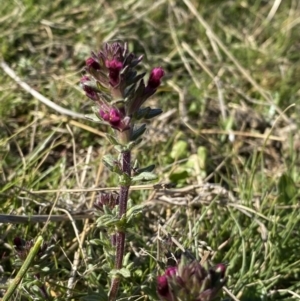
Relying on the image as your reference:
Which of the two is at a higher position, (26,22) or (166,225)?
(26,22)

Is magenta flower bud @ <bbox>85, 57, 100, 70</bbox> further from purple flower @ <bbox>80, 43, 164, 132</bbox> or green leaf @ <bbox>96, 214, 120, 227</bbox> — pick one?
green leaf @ <bbox>96, 214, 120, 227</bbox>

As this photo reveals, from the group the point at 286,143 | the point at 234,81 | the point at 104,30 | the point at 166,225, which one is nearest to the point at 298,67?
the point at 234,81

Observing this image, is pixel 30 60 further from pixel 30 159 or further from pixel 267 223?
pixel 267 223

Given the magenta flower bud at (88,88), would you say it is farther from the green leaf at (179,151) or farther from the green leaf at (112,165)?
the green leaf at (179,151)

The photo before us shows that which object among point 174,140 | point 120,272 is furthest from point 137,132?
point 174,140

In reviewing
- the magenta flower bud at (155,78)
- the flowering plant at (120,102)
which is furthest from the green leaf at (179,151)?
the magenta flower bud at (155,78)

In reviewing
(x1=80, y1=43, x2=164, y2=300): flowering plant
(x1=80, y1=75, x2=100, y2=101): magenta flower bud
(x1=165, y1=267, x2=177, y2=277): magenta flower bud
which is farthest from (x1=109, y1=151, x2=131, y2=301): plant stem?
(x1=165, y1=267, x2=177, y2=277): magenta flower bud
